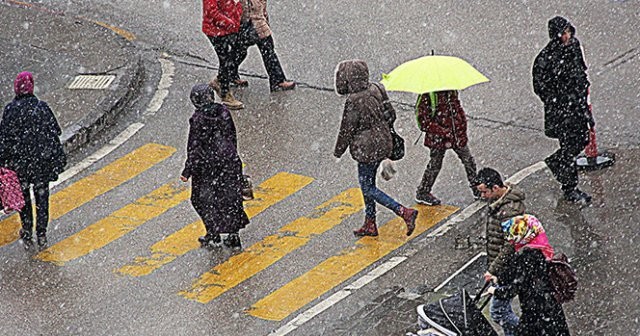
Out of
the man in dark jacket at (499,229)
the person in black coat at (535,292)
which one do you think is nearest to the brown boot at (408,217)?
the man in dark jacket at (499,229)

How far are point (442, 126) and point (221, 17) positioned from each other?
402 cm

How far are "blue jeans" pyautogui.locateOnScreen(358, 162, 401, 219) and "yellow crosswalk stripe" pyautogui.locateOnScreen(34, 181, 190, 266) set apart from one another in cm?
221

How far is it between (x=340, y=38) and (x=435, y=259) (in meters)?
6.94

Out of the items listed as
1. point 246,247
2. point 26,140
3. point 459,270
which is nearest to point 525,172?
point 459,270

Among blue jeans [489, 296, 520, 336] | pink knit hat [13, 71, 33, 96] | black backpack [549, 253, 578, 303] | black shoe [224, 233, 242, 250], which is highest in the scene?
pink knit hat [13, 71, 33, 96]

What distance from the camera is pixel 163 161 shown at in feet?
46.6

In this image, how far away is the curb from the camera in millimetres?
14672

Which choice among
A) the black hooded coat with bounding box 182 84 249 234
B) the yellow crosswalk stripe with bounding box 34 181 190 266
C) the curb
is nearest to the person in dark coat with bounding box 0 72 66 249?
the yellow crosswalk stripe with bounding box 34 181 190 266

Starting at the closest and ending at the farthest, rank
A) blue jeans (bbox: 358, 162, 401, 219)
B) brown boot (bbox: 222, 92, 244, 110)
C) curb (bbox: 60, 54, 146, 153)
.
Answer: blue jeans (bbox: 358, 162, 401, 219)
curb (bbox: 60, 54, 146, 153)
brown boot (bbox: 222, 92, 244, 110)

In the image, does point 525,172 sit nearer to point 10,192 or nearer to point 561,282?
point 561,282

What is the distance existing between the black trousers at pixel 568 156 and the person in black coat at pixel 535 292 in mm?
3380

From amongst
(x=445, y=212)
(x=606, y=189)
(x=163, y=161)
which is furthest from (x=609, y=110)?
(x=163, y=161)

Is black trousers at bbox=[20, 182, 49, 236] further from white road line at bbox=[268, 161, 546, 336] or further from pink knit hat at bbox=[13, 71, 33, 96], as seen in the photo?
white road line at bbox=[268, 161, 546, 336]

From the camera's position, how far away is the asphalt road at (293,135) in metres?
11.2
